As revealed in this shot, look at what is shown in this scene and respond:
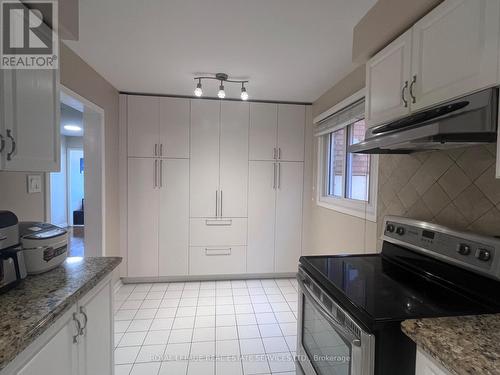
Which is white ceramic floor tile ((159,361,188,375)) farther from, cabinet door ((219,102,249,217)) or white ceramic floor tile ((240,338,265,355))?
cabinet door ((219,102,249,217))

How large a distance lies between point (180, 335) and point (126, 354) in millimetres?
436

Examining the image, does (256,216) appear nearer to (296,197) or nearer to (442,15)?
(296,197)

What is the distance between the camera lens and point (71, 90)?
2184 millimetres

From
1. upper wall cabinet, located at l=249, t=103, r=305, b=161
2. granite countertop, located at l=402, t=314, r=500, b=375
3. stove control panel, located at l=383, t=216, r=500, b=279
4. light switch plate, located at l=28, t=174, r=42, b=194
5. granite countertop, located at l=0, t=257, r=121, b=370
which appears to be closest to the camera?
granite countertop, located at l=402, t=314, r=500, b=375

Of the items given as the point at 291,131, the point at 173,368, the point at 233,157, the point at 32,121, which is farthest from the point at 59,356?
the point at 291,131

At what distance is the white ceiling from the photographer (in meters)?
1.62

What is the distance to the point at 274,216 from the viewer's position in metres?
3.59

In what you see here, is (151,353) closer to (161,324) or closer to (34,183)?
(161,324)

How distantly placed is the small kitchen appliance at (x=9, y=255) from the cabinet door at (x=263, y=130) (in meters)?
2.61

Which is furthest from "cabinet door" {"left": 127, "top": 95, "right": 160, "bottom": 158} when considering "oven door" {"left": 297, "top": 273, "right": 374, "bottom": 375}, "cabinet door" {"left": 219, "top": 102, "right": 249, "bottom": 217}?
"oven door" {"left": 297, "top": 273, "right": 374, "bottom": 375}

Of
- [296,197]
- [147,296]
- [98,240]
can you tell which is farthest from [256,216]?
[98,240]

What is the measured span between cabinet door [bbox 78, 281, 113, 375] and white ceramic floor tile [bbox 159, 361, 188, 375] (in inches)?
19.3

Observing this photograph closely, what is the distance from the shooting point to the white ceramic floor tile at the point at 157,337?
222cm

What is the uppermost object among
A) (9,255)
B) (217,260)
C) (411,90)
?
(411,90)
